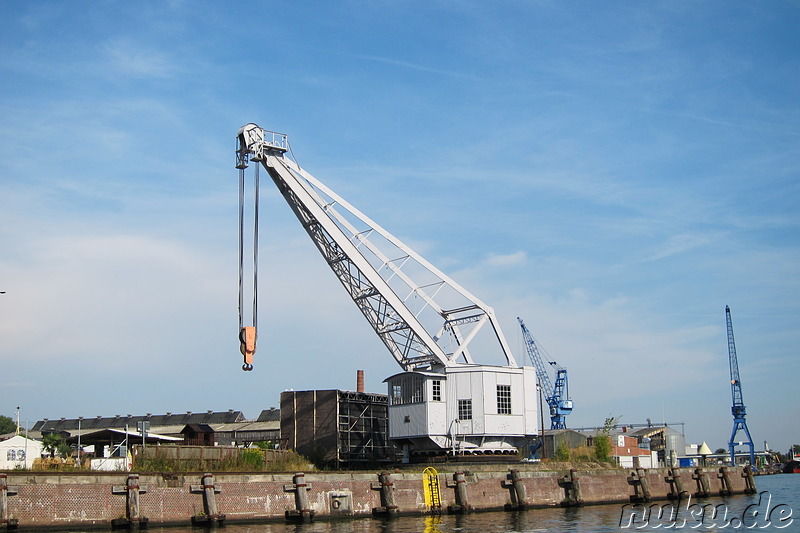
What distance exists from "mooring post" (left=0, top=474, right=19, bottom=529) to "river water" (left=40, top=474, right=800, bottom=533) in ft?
6.51

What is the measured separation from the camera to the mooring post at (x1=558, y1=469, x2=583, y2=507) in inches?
1721

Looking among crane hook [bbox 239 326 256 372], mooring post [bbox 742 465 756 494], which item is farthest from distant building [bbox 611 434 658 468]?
crane hook [bbox 239 326 256 372]

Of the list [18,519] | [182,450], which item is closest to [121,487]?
[18,519]

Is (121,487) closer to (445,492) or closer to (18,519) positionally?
(18,519)

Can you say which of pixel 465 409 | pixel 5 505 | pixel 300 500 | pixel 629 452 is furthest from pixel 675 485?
pixel 5 505

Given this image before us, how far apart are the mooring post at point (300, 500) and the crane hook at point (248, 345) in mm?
6358

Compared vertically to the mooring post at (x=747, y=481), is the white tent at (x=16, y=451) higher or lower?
higher

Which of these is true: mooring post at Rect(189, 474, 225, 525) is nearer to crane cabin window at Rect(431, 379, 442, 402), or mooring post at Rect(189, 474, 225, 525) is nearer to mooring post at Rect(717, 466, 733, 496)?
crane cabin window at Rect(431, 379, 442, 402)

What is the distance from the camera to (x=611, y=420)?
6606cm

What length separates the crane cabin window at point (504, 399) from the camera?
49.6 m

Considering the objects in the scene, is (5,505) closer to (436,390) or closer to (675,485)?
(436,390)

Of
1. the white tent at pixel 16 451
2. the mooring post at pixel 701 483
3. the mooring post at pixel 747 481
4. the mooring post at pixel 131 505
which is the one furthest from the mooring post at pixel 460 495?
the white tent at pixel 16 451

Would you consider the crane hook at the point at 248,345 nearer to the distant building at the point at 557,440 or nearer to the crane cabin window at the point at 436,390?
the crane cabin window at the point at 436,390

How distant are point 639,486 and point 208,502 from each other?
2749 centimetres
